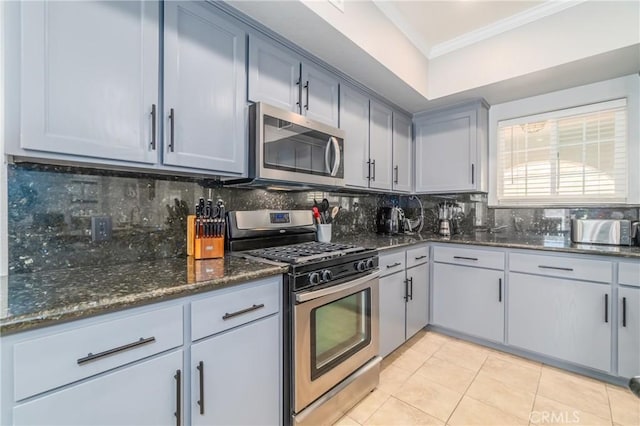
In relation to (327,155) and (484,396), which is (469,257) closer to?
(484,396)

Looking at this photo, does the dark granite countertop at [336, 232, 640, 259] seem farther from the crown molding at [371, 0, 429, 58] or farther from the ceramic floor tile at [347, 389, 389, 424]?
the crown molding at [371, 0, 429, 58]

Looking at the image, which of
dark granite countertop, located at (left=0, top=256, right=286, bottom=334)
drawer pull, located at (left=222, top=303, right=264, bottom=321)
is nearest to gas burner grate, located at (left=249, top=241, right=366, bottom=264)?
dark granite countertop, located at (left=0, top=256, right=286, bottom=334)

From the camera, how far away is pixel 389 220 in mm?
2904

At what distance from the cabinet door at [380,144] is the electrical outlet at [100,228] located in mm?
1900

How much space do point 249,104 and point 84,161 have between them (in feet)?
2.76

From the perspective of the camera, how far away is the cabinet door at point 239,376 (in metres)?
1.07

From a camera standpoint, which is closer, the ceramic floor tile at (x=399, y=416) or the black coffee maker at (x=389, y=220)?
the ceramic floor tile at (x=399, y=416)

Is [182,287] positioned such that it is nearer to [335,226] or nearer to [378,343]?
[378,343]

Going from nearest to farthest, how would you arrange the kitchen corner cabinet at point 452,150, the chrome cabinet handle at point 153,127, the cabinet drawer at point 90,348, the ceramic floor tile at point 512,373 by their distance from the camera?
1. the cabinet drawer at point 90,348
2. the chrome cabinet handle at point 153,127
3. the ceramic floor tile at point 512,373
4. the kitchen corner cabinet at point 452,150

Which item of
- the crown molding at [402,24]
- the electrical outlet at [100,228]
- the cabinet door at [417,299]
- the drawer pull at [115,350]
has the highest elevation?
the crown molding at [402,24]

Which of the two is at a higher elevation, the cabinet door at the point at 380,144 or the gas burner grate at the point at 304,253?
the cabinet door at the point at 380,144

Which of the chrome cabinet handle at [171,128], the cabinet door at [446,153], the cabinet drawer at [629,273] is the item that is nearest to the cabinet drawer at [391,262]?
the cabinet door at [446,153]

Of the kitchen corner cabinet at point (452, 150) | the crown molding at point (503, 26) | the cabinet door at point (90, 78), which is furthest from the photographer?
the kitchen corner cabinet at point (452, 150)

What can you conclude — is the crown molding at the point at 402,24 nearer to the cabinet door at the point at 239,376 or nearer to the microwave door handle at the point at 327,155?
the microwave door handle at the point at 327,155
